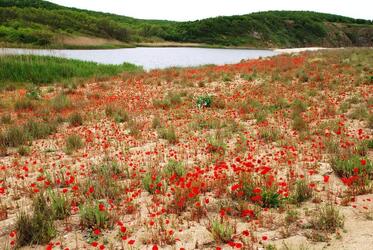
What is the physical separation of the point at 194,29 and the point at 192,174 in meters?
110

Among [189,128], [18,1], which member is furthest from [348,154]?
[18,1]

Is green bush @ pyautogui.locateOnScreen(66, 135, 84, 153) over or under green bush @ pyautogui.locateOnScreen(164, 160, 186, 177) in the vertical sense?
under

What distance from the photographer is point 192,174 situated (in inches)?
219

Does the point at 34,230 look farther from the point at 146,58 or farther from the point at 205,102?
the point at 146,58

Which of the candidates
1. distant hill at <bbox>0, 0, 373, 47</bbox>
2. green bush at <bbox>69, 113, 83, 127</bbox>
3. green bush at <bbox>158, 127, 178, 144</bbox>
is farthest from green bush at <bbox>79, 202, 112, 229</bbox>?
distant hill at <bbox>0, 0, 373, 47</bbox>

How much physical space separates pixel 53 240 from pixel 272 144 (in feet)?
17.3

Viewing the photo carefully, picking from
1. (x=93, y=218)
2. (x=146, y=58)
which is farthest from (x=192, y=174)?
(x=146, y=58)

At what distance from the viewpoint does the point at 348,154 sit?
6410 mm

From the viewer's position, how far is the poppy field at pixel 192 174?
429cm

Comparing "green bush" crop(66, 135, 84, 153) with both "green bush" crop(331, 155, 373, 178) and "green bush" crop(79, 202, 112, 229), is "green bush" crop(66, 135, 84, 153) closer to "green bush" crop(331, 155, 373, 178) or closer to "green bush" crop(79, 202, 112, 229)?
"green bush" crop(79, 202, 112, 229)

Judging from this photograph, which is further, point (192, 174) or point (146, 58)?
point (146, 58)

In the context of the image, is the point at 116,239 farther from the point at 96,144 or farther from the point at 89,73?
the point at 89,73

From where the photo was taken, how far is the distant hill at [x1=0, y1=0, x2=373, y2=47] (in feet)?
247

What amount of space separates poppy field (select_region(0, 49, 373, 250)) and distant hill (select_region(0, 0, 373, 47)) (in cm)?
6285
